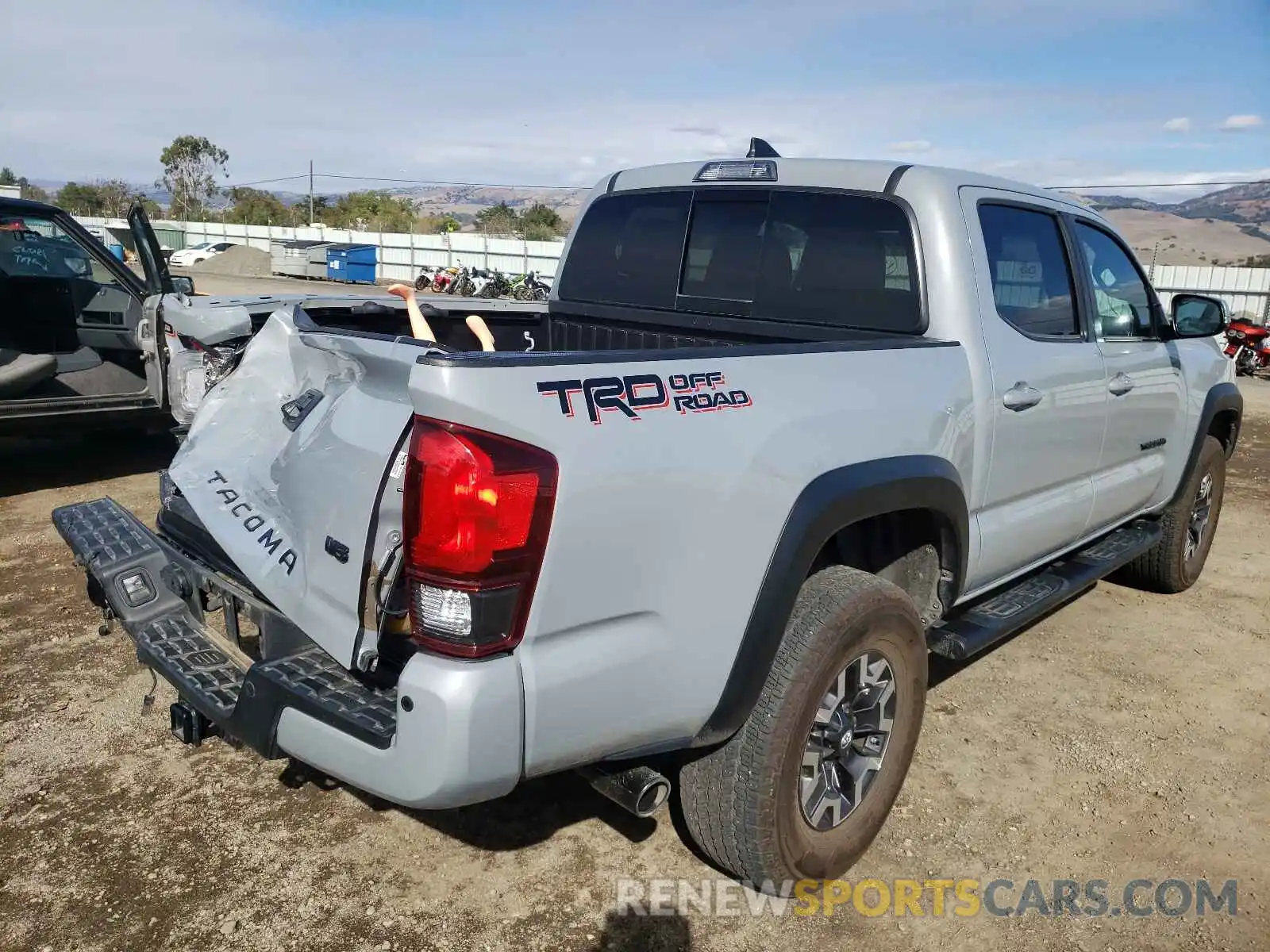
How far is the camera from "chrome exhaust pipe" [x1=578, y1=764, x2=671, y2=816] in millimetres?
2281

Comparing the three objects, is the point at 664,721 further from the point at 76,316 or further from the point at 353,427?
the point at 76,316

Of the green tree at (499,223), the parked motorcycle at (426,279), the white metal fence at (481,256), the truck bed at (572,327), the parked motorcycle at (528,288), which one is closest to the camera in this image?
the truck bed at (572,327)

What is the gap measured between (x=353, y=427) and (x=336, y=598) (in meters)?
0.43

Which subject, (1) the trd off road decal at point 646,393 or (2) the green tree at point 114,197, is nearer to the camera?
(1) the trd off road decal at point 646,393

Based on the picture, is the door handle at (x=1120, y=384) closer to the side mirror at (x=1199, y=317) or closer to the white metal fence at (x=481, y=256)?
the side mirror at (x=1199, y=317)

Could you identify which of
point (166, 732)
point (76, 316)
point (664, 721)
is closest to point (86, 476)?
point (76, 316)

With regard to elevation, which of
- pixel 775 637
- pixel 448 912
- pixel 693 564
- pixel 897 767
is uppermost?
pixel 693 564

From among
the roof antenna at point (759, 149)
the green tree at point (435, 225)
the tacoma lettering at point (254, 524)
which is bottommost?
the tacoma lettering at point (254, 524)

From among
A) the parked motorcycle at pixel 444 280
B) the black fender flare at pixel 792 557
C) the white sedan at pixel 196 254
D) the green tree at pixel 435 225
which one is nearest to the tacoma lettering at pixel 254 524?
the black fender flare at pixel 792 557

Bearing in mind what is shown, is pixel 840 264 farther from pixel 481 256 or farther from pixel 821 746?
pixel 481 256

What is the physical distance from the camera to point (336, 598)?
2.29 metres

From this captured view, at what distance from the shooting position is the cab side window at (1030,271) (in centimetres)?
341

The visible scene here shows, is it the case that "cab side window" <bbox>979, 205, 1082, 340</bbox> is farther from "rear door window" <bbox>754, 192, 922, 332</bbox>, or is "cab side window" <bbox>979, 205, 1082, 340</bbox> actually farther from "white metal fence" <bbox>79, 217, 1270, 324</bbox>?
"white metal fence" <bbox>79, 217, 1270, 324</bbox>

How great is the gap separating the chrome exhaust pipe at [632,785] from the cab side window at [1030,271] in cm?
204
